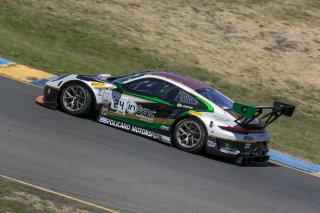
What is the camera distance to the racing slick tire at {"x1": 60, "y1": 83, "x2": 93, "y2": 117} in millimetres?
13602

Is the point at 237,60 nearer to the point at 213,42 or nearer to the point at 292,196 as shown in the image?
the point at 213,42

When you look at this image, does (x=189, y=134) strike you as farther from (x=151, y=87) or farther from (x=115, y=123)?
(x=115, y=123)

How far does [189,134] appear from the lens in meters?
13.1

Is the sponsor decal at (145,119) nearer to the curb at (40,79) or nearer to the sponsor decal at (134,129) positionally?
the sponsor decal at (134,129)

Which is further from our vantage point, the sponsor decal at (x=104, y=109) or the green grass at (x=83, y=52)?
the green grass at (x=83, y=52)

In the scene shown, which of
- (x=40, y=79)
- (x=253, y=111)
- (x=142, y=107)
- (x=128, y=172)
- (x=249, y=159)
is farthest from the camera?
(x=40, y=79)

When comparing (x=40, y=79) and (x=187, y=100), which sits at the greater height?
(x=187, y=100)

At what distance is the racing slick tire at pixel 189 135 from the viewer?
12.9 metres


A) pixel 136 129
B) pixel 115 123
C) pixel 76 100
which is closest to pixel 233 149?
pixel 136 129

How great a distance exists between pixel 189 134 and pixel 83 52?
8.00m

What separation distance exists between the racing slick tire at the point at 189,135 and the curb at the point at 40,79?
7.24 feet

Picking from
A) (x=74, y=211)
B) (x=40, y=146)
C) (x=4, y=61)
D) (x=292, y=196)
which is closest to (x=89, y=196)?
(x=74, y=211)

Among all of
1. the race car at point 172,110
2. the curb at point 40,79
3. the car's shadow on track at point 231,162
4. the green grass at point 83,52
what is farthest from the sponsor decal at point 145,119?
the green grass at point 83,52

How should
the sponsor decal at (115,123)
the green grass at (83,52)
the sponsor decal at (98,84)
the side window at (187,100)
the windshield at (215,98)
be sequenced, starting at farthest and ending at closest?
the green grass at (83,52), the sponsor decal at (98,84), the sponsor decal at (115,123), the windshield at (215,98), the side window at (187,100)
